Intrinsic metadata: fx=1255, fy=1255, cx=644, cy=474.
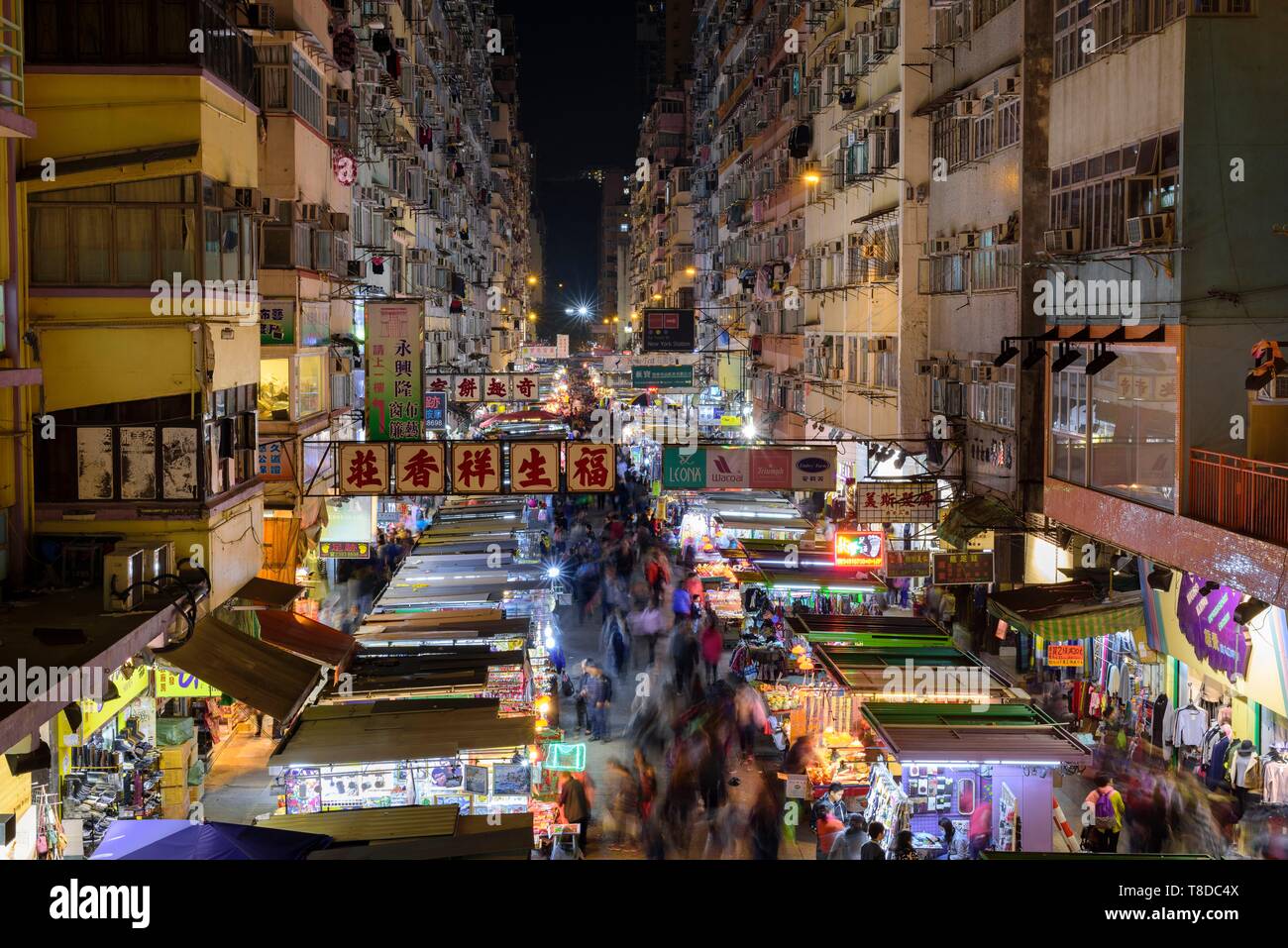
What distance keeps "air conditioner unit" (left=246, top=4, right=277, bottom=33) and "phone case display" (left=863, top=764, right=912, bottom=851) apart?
1531 centimetres

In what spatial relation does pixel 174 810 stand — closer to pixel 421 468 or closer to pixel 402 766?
pixel 402 766

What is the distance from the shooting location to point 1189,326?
14.6m

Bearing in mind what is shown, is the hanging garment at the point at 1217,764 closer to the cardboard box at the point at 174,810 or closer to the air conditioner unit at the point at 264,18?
the cardboard box at the point at 174,810

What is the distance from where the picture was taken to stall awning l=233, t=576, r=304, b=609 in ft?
51.2

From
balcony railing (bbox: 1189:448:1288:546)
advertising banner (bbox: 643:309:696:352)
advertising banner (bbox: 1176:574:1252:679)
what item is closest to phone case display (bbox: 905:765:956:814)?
advertising banner (bbox: 1176:574:1252:679)

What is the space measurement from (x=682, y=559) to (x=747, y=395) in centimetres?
1586

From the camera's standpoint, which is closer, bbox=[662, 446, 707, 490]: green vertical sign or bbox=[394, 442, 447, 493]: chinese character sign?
bbox=[394, 442, 447, 493]: chinese character sign

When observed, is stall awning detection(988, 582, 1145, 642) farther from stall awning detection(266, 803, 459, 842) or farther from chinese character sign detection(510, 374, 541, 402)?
chinese character sign detection(510, 374, 541, 402)

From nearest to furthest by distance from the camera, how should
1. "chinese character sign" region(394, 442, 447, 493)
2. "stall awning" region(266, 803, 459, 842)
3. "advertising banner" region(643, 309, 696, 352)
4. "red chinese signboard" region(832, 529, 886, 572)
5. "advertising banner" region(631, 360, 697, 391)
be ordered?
"stall awning" region(266, 803, 459, 842), "chinese character sign" region(394, 442, 447, 493), "red chinese signboard" region(832, 529, 886, 572), "advertising banner" region(631, 360, 697, 391), "advertising banner" region(643, 309, 696, 352)

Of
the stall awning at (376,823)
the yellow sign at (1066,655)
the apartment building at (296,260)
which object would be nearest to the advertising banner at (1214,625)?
the yellow sign at (1066,655)

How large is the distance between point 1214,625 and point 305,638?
10.9 m

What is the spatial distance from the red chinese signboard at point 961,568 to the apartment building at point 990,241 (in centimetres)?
95

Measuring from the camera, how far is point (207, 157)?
44.8 ft
